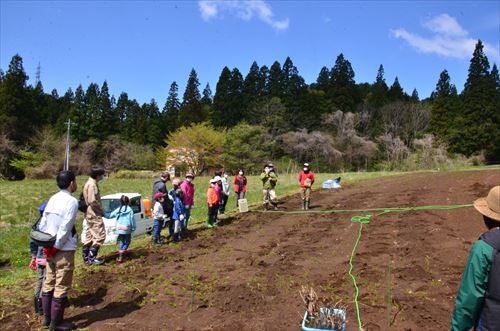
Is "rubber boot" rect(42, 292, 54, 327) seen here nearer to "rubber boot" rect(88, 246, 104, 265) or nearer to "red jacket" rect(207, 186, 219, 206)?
"rubber boot" rect(88, 246, 104, 265)

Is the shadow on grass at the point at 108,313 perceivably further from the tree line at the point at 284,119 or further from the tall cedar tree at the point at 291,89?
the tall cedar tree at the point at 291,89

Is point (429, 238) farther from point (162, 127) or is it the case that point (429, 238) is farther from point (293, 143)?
point (162, 127)

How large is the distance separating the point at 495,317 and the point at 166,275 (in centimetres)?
514

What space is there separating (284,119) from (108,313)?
46.5 metres

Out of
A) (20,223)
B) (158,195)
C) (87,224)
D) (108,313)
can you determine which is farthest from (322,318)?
(20,223)

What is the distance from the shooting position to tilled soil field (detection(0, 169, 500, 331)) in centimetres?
492

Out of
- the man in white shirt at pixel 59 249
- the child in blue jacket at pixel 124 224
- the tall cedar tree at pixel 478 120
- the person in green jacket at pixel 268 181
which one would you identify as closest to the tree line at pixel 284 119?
the tall cedar tree at pixel 478 120

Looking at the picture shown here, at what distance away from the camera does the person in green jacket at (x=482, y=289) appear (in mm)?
2652

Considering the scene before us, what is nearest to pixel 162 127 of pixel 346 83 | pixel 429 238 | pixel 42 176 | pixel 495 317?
pixel 42 176

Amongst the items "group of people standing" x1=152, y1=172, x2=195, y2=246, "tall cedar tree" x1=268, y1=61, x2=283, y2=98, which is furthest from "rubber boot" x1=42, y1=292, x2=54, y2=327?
"tall cedar tree" x1=268, y1=61, x2=283, y2=98

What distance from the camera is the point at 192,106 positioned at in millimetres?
60438

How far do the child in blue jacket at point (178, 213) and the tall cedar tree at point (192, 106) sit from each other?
4712 cm

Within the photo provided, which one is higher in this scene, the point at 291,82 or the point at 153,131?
the point at 291,82

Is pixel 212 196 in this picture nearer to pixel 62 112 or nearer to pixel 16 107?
pixel 16 107
